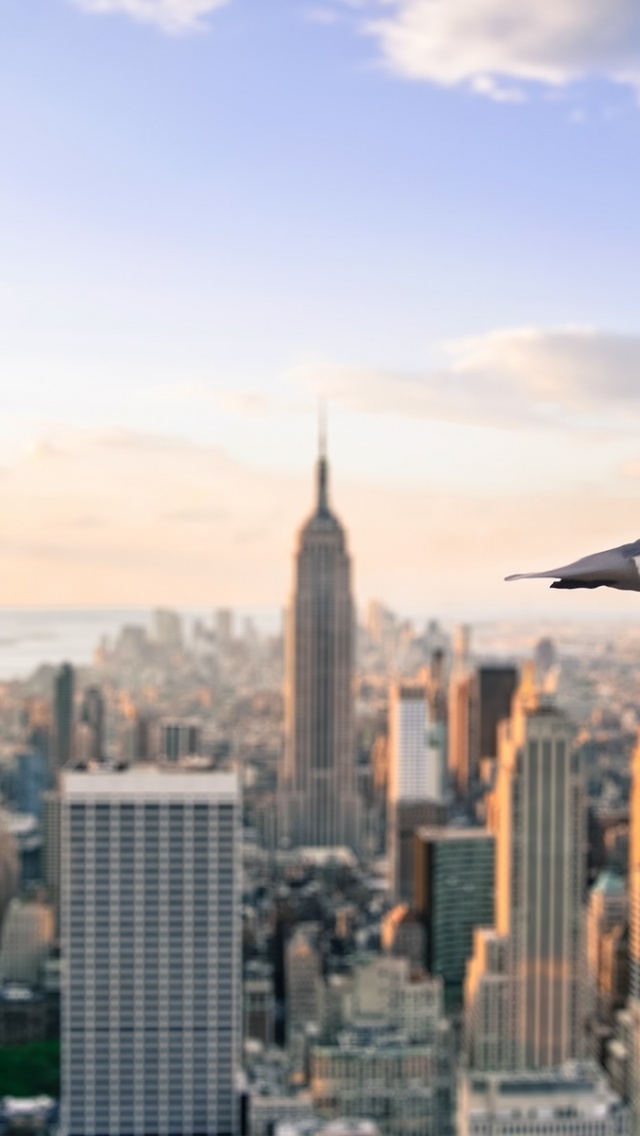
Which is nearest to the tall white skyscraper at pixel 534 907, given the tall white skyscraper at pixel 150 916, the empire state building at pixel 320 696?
the tall white skyscraper at pixel 150 916

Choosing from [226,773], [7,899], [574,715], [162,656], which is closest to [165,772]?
[226,773]

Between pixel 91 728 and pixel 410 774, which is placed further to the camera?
pixel 410 774

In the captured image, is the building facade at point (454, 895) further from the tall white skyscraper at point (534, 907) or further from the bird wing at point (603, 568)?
the bird wing at point (603, 568)

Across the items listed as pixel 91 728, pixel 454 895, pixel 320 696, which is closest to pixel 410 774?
pixel 320 696

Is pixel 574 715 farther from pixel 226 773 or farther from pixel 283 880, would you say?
pixel 283 880

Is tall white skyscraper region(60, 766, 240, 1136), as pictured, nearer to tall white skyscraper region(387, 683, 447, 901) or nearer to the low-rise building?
the low-rise building

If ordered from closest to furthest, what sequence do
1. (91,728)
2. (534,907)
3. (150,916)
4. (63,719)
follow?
(150,916) < (534,907) < (63,719) < (91,728)

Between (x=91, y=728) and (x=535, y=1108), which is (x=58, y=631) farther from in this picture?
(x=535, y=1108)
